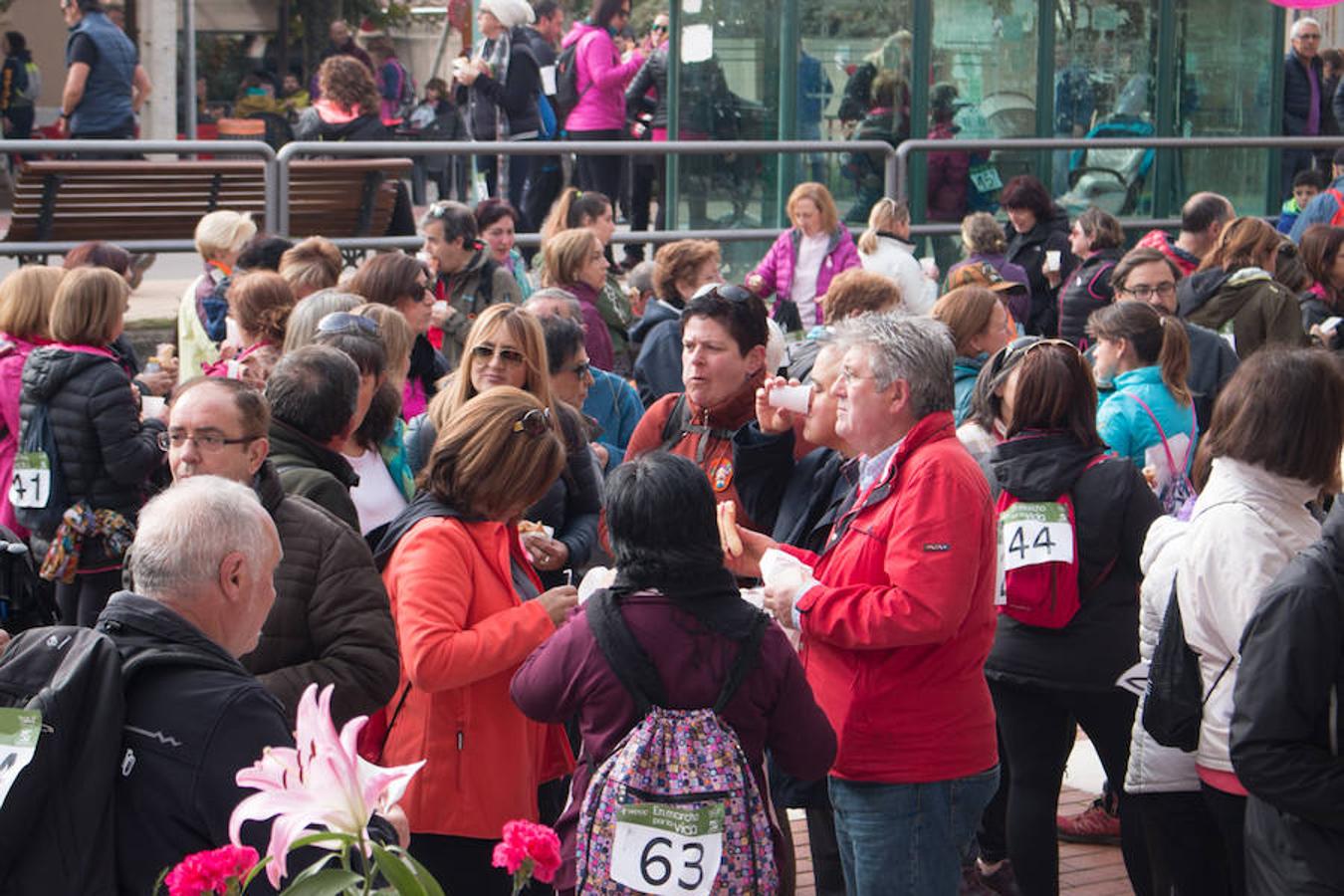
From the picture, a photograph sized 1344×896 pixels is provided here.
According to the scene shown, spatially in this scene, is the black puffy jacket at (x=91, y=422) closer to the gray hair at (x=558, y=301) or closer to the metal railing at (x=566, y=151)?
the gray hair at (x=558, y=301)

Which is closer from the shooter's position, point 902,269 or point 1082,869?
point 1082,869

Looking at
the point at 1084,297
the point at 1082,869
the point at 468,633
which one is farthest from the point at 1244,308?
the point at 468,633

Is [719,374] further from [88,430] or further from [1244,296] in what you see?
[1244,296]

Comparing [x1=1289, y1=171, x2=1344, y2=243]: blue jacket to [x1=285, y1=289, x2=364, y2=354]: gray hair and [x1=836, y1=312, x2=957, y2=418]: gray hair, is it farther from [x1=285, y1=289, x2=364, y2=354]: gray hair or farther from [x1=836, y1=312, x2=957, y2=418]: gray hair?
[x1=836, y1=312, x2=957, y2=418]: gray hair

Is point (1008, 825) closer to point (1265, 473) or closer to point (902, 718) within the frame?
point (902, 718)

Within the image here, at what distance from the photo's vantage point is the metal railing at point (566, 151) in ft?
36.4

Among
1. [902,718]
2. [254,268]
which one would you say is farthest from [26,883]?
[254,268]

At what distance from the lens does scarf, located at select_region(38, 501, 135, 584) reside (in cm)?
607

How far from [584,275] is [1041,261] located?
3973 millimetres

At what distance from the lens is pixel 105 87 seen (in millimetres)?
14258

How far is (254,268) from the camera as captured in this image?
8.05 m

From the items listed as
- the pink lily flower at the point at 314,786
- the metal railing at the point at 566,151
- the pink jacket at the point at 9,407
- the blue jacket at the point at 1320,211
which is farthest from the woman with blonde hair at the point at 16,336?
the blue jacket at the point at 1320,211

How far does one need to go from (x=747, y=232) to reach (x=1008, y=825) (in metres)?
8.16

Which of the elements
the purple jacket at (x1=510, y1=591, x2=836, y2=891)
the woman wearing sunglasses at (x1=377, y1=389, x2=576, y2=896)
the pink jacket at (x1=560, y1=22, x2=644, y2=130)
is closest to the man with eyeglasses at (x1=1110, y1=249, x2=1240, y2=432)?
the woman wearing sunglasses at (x1=377, y1=389, x2=576, y2=896)
